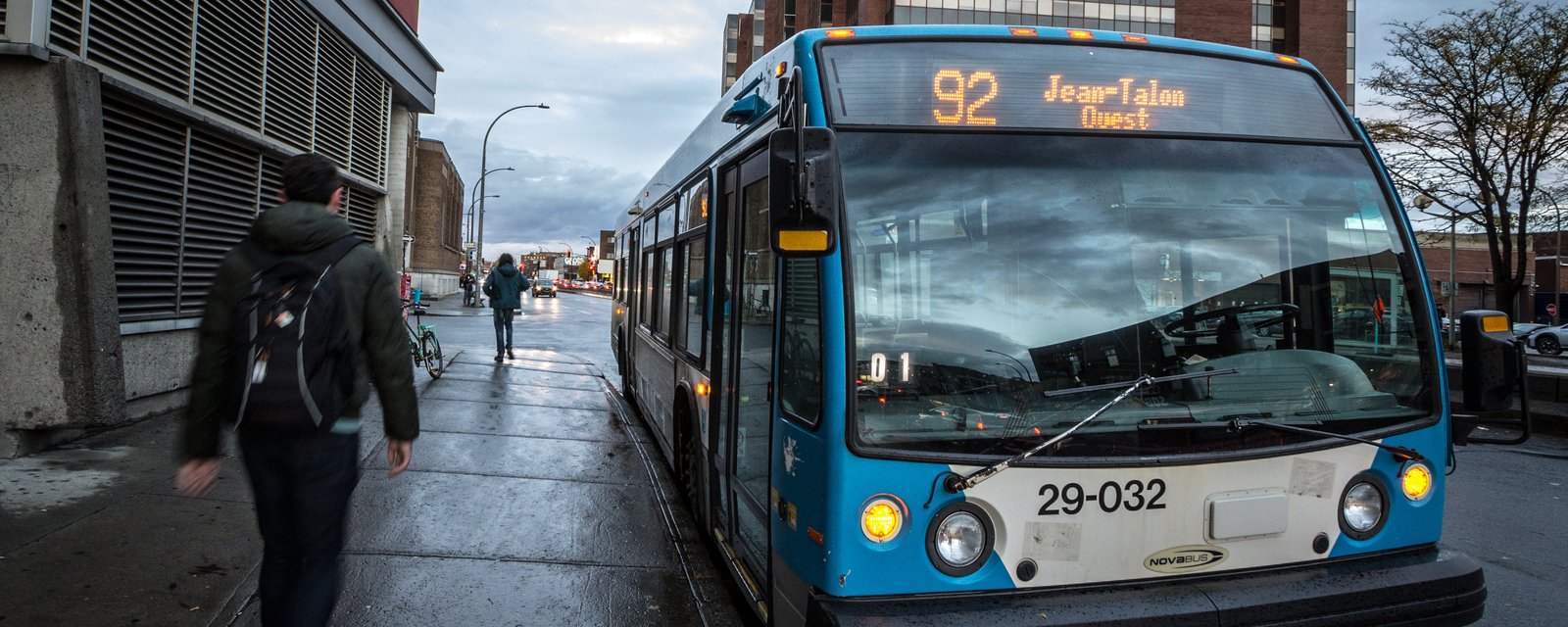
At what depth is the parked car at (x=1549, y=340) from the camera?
103 ft

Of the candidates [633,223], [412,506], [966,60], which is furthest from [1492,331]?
[633,223]

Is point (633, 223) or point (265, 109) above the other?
point (265, 109)

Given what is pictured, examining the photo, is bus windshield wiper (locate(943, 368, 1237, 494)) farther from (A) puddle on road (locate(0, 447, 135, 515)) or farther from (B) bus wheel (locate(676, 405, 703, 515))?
(A) puddle on road (locate(0, 447, 135, 515))

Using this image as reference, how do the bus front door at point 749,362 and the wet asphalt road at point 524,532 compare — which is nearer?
the bus front door at point 749,362

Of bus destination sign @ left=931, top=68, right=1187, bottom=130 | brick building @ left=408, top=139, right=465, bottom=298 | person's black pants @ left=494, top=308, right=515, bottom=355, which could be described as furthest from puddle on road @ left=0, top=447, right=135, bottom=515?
brick building @ left=408, top=139, right=465, bottom=298

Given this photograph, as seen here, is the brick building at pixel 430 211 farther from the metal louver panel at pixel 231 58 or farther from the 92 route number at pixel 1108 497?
the 92 route number at pixel 1108 497

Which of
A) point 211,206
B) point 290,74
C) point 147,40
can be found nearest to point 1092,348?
point 147,40

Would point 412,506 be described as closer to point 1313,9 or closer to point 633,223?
point 633,223

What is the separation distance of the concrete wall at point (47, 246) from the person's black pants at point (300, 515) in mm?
5029

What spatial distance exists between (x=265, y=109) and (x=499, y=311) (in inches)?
199

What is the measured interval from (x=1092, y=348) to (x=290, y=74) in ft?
34.8

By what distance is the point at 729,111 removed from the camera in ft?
14.1

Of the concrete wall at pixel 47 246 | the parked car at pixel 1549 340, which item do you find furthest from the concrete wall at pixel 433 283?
the parked car at pixel 1549 340

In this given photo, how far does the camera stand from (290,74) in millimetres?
10625
